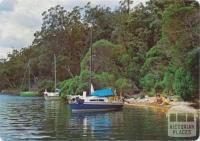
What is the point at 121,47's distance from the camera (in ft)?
85.3

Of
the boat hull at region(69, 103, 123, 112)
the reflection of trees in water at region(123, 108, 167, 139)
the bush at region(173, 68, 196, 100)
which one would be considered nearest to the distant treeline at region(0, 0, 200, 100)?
the bush at region(173, 68, 196, 100)

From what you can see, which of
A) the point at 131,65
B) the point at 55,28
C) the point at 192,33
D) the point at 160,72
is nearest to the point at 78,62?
the point at 55,28

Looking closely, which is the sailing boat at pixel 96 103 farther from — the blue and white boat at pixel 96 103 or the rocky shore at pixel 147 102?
the rocky shore at pixel 147 102

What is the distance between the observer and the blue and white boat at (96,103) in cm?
1883

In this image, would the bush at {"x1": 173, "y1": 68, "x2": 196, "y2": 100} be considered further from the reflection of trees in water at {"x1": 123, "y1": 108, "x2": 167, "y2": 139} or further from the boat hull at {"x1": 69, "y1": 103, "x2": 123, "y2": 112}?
the boat hull at {"x1": 69, "y1": 103, "x2": 123, "y2": 112}

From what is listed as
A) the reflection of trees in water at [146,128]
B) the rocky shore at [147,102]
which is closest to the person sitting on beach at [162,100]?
the rocky shore at [147,102]

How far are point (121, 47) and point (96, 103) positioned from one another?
757 centimetres

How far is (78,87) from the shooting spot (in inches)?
910

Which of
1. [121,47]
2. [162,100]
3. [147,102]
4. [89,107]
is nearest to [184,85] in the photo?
[162,100]

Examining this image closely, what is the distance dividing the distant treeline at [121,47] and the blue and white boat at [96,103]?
225 centimetres

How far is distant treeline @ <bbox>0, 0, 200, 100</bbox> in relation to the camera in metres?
17.4

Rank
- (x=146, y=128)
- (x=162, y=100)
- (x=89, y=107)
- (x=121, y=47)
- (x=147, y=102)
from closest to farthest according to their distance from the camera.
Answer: (x=146, y=128) < (x=89, y=107) < (x=162, y=100) < (x=147, y=102) < (x=121, y=47)

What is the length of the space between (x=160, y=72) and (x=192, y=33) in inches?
248

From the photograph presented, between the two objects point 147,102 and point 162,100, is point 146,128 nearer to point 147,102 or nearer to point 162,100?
point 162,100
